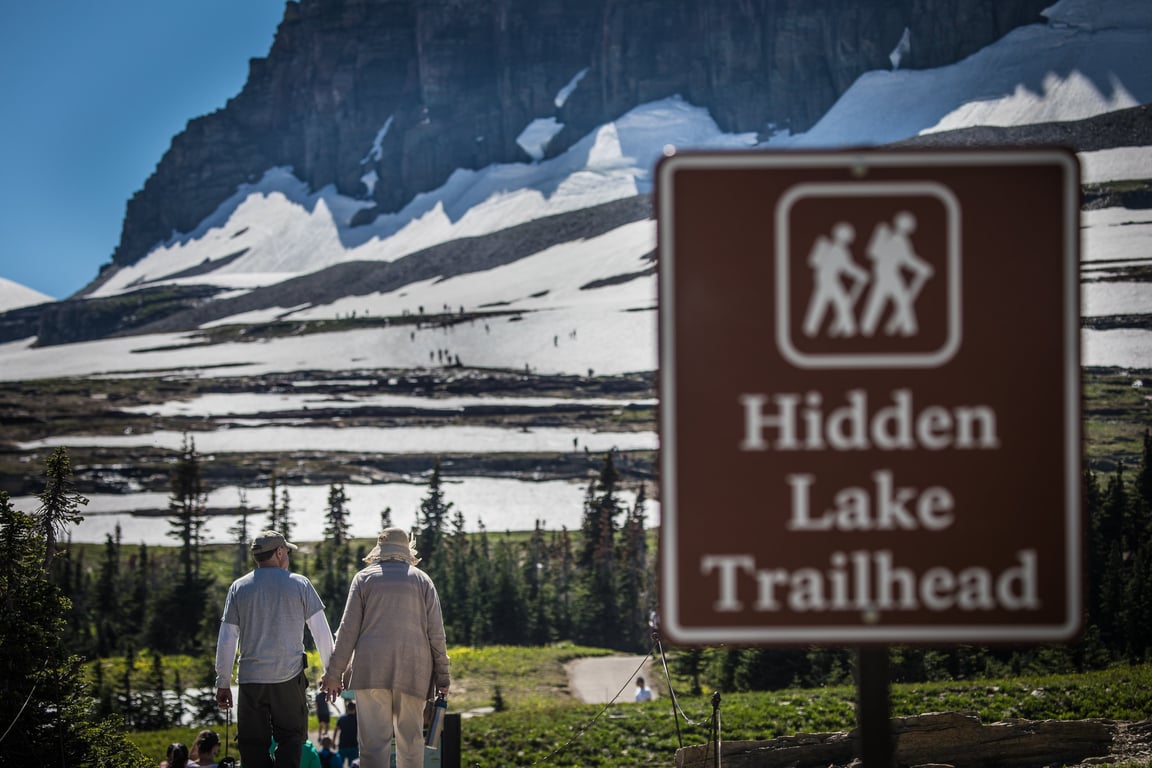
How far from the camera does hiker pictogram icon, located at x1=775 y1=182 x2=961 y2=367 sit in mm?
3654

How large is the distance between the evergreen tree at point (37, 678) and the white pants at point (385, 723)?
2788 millimetres

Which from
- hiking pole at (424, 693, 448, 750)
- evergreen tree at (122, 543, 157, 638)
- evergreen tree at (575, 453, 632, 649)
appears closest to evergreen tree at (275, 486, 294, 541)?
evergreen tree at (122, 543, 157, 638)

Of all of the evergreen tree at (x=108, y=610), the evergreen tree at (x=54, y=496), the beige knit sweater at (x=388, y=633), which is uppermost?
the evergreen tree at (x=54, y=496)

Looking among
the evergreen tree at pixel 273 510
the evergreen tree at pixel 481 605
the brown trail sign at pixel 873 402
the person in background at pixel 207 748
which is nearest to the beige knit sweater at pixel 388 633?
the person in background at pixel 207 748

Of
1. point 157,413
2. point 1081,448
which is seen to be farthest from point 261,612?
point 157,413

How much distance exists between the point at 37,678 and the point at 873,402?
8424mm

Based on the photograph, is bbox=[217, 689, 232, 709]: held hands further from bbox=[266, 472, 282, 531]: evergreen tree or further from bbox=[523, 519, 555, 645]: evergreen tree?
bbox=[523, 519, 555, 645]: evergreen tree

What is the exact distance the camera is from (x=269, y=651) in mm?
9219

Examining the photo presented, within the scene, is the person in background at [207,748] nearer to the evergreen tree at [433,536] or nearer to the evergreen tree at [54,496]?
the evergreen tree at [54,496]

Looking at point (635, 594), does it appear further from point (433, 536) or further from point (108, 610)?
point (108, 610)

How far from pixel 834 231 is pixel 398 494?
348 ft

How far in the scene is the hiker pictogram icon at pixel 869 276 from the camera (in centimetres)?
365

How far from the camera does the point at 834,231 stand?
12.0 ft

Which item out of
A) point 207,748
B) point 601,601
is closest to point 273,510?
point 601,601
